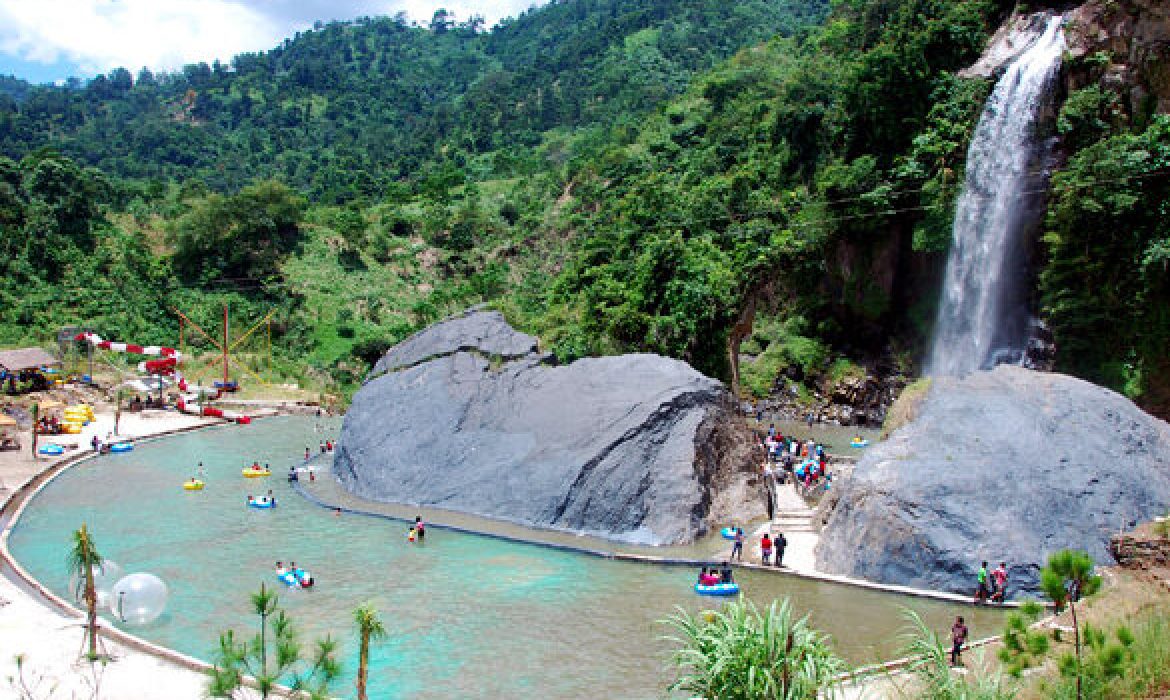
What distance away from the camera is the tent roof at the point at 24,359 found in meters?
49.8

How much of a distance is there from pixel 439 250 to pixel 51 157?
32.7 meters

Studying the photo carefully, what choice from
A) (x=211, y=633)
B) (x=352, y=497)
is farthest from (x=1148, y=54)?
(x=211, y=633)

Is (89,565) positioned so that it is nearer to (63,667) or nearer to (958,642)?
(63,667)

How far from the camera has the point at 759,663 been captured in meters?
12.1

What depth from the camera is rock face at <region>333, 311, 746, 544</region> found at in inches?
1077

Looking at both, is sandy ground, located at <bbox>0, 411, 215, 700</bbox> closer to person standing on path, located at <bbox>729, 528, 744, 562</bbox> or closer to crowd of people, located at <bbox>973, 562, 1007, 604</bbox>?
person standing on path, located at <bbox>729, 528, 744, 562</bbox>

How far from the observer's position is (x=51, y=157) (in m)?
76.7

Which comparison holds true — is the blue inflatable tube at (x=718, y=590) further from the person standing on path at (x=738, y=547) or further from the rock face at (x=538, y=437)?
the rock face at (x=538, y=437)

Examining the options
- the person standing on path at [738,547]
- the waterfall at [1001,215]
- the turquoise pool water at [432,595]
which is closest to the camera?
the turquoise pool water at [432,595]

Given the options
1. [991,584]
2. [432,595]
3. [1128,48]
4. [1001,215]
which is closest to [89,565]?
[432,595]

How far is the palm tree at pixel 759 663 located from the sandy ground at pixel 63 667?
31.5ft

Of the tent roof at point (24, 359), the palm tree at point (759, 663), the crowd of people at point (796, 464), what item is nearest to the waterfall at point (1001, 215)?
the crowd of people at point (796, 464)

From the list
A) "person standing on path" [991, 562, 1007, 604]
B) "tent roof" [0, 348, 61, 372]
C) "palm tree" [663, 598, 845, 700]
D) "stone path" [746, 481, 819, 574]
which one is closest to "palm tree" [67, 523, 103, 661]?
"palm tree" [663, 598, 845, 700]

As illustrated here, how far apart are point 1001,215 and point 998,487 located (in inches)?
1017
